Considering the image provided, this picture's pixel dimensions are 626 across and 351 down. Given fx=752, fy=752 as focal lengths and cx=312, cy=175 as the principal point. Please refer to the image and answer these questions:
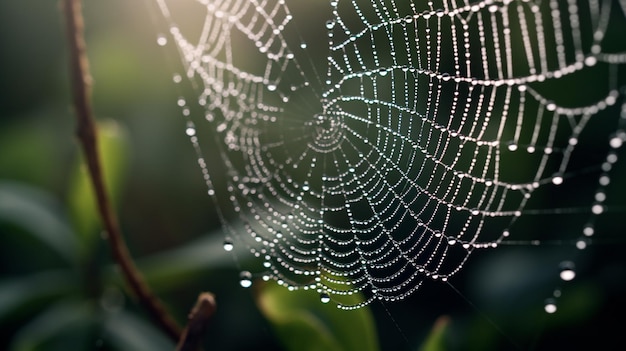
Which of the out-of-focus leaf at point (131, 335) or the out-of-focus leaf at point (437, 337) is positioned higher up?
the out-of-focus leaf at point (437, 337)

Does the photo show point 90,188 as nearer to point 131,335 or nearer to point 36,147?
point 36,147

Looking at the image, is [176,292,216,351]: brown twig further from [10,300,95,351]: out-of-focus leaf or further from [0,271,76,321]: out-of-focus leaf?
[0,271,76,321]: out-of-focus leaf

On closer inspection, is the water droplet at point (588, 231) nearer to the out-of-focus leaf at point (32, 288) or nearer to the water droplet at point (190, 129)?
the water droplet at point (190, 129)

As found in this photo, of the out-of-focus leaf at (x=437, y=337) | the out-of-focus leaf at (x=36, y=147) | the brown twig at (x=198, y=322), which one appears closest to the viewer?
the brown twig at (x=198, y=322)

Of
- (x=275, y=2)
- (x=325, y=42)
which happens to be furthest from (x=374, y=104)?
(x=275, y=2)

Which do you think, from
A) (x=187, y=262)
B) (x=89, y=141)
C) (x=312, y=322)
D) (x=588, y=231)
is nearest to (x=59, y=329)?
(x=187, y=262)

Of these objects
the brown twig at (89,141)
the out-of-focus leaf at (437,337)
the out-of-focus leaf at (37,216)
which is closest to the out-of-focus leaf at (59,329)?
the out-of-focus leaf at (37,216)

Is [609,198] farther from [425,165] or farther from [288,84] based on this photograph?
[288,84]
